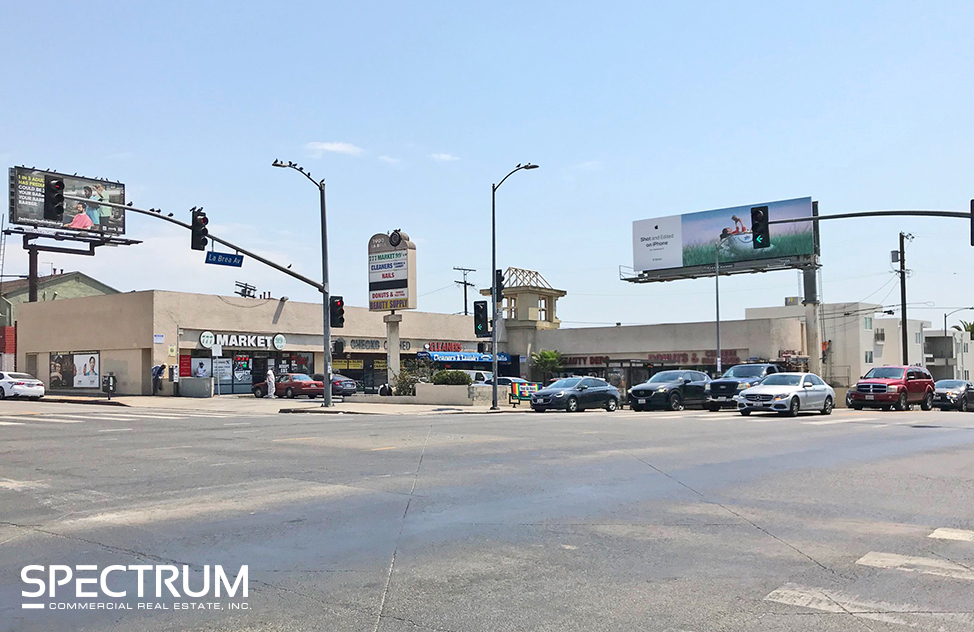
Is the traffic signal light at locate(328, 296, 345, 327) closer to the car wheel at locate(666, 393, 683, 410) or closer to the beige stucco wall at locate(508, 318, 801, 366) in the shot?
the car wheel at locate(666, 393, 683, 410)

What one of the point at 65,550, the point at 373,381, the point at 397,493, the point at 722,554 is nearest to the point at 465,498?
the point at 397,493

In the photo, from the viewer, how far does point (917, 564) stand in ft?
23.4

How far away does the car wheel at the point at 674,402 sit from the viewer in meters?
32.8

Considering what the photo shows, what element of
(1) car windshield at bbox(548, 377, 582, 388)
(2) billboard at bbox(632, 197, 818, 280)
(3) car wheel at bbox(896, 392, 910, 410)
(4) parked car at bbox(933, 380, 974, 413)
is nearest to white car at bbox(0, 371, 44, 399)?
(1) car windshield at bbox(548, 377, 582, 388)

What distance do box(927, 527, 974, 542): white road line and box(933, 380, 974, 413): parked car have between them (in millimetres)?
30361

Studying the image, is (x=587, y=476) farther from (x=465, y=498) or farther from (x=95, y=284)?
(x=95, y=284)

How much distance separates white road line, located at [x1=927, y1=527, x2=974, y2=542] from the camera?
816 cm

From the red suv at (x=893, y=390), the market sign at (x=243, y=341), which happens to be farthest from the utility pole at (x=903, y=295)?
the market sign at (x=243, y=341)

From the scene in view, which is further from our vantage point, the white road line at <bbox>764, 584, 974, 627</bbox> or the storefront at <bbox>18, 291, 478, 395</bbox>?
the storefront at <bbox>18, 291, 478, 395</bbox>

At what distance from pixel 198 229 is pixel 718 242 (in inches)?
1644

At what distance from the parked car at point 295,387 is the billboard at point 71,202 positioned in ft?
57.7

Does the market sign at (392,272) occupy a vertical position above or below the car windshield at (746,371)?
above

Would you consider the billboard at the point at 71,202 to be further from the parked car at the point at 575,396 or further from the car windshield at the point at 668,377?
the car windshield at the point at 668,377

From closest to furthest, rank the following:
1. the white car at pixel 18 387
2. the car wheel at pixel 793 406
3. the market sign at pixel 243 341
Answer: the car wheel at pixel 793 406, the white car at pixel 18 387, the market sign at pixel 243 341
